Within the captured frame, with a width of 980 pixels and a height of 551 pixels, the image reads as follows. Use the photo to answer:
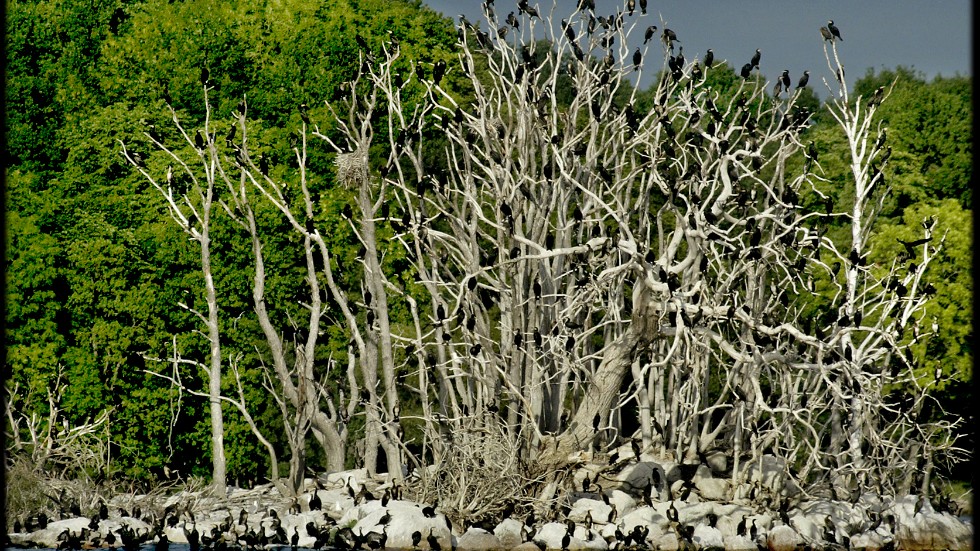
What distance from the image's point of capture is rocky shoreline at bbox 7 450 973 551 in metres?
14.7

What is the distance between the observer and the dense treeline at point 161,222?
20422 millimetres

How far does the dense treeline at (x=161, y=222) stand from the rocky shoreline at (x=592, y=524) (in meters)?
2.99

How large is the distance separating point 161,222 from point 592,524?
9.66 metres

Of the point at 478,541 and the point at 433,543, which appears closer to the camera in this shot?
the point at 433,543

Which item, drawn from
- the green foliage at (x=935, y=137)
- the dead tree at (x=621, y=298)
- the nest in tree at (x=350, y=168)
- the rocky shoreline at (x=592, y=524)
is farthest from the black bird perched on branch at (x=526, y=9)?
the green foliage at (x=935, y=137)

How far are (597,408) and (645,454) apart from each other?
147cm

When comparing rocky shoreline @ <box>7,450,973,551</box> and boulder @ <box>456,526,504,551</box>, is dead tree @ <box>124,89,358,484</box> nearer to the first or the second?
rocky shoreline @ <box>7,450,973,551</box>

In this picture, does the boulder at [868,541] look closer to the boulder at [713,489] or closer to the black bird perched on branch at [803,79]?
the boulder at [713,489]

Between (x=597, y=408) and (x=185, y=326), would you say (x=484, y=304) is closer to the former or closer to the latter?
(x=597, y=408)

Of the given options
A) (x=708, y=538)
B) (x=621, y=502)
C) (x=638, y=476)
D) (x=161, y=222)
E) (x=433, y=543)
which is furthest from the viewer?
(x=161, y=222)

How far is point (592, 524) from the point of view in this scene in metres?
15.5

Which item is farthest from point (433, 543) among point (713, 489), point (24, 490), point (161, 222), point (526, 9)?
point (161, 222)

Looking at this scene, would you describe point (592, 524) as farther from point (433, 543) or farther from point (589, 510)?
point (433, 543)

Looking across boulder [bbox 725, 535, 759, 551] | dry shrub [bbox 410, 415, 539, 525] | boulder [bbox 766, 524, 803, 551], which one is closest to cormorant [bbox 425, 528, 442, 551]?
dry shrub [bbox 410, 415, 539, 525]
